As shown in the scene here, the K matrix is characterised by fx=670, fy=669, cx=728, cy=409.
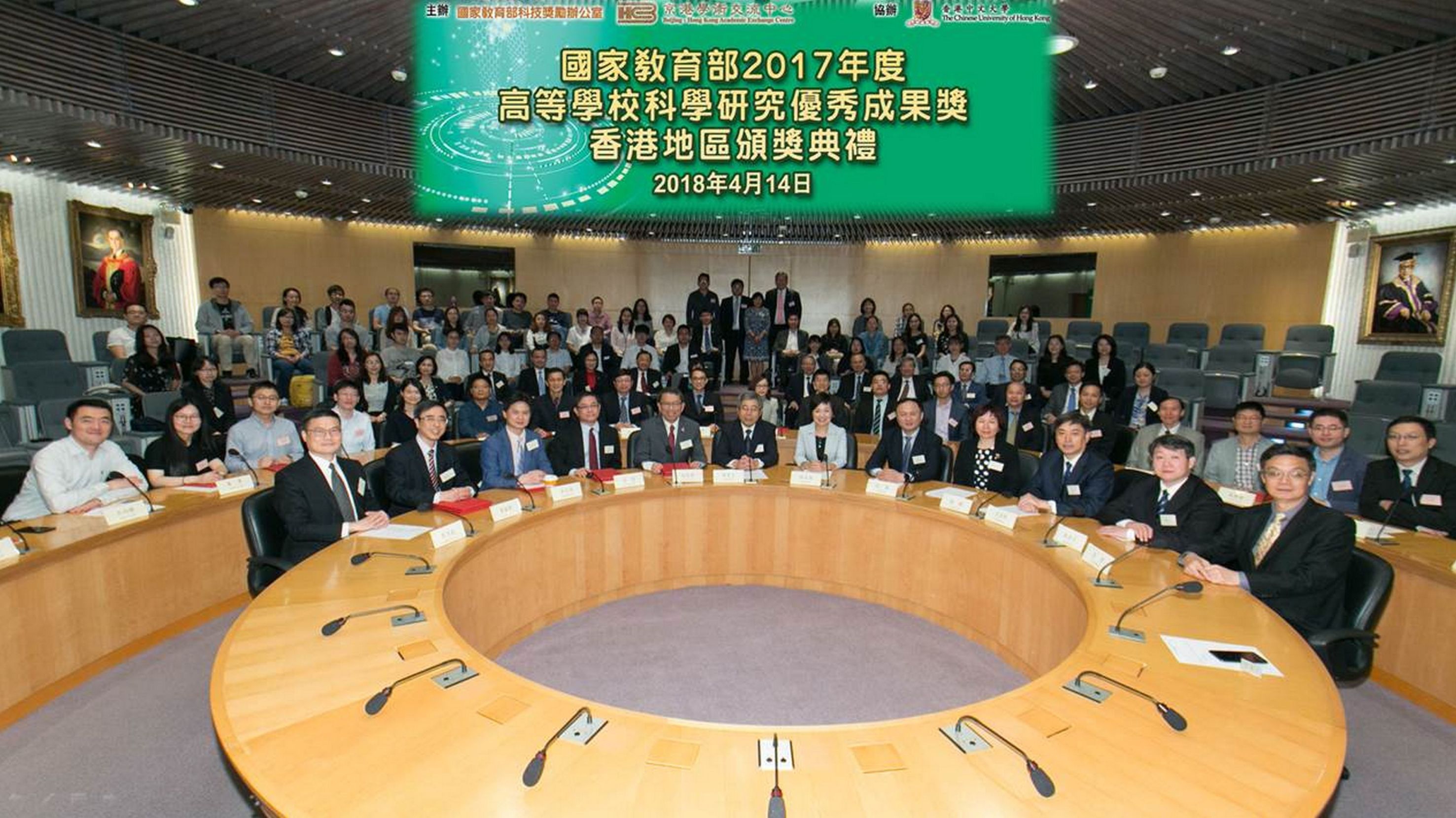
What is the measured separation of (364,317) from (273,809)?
39.6 ft

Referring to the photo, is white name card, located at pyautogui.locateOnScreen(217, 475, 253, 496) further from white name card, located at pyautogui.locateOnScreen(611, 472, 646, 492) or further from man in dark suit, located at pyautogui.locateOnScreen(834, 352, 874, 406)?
man in dark suit, located at pyautogui.locateOnScreen(834, 352, 874, 406)

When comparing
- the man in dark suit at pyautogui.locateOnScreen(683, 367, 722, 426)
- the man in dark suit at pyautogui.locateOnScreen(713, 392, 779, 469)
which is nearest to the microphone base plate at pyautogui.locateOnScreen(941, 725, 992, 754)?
the man in dark suit at pyautogui.locateOnScreen(713, 392, 779, 469)

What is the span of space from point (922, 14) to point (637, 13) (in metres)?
2.36

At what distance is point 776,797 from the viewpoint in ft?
4.71

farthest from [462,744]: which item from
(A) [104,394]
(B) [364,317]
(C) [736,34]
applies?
(B) [364,317]

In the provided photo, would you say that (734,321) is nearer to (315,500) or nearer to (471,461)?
(471,461)

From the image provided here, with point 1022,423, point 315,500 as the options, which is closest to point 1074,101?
point 1022,423

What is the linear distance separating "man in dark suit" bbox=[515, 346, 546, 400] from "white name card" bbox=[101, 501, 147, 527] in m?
4.15

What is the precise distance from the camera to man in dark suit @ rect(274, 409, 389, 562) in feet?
10.4

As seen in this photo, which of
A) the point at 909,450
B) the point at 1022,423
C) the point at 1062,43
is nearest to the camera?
the point at 909,450

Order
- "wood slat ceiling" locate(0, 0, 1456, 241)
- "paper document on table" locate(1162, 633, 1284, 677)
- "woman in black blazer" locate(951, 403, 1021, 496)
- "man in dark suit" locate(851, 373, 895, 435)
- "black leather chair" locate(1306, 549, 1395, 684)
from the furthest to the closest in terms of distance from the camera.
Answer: "man in dark suit" locate(851, 373, 895, 435)
"wood slat ceiling" locate(0, 0, 1456, 241)
"woman in black blazer" locate(951, 403, 1021, 496)
"black leather chair" locate(1306, 549, 1395, 684)
"paper document on table" locate(1162, 633, 1284, 677)

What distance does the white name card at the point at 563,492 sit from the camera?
392cm

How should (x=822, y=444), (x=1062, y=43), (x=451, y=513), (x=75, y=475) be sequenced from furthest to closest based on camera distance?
(x=1062, y=43), (x=822, y=444), (x=451, y=513), (x=75, y=475)

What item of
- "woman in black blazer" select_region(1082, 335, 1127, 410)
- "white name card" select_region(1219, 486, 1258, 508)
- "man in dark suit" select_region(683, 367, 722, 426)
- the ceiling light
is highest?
the ceiling light
